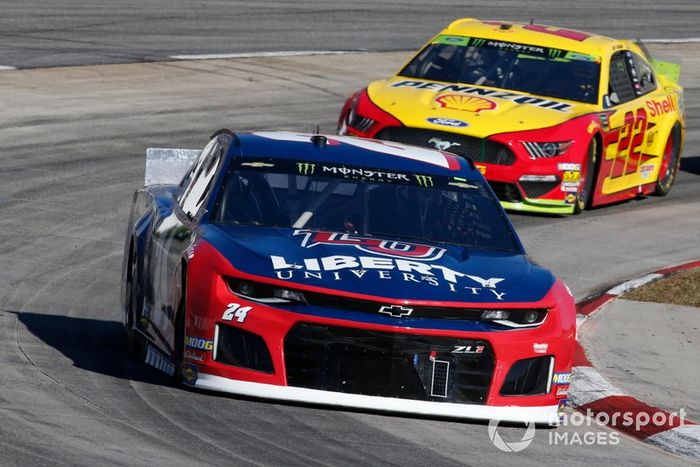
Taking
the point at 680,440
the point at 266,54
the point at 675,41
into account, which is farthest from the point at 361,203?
the point at 675,41

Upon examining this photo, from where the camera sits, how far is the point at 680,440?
25.2 ft

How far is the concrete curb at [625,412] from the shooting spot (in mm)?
7684

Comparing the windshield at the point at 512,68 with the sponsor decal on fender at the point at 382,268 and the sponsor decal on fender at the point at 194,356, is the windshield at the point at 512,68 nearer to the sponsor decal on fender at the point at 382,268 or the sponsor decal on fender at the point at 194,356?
the sponsor decal on fender at the point at 382,268

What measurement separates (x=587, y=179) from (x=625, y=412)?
6.77 meters

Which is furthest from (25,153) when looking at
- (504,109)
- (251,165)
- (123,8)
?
(123,8)

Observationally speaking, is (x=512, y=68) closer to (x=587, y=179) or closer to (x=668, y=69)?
(x=587, y=179)

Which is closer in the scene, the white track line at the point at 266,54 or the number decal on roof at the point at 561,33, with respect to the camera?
the number decal on roof at the point at 561,33

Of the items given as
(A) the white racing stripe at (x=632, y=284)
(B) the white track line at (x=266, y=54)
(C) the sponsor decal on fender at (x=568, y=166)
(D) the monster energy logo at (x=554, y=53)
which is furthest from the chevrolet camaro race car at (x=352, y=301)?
(B) the white track line at (x=266, y=54)

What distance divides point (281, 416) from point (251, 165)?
1772 millimetres

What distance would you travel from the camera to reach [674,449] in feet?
24.9

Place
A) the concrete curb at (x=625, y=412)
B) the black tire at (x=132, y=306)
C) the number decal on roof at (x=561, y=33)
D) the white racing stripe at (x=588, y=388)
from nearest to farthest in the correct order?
the concrete curb at (x=625, y=412), the white racing stripe at (x=588, y=388), the black tire at (x=132, y=306), the number decal on roof at (x=561, y=33)

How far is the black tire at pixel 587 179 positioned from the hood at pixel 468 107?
36cm

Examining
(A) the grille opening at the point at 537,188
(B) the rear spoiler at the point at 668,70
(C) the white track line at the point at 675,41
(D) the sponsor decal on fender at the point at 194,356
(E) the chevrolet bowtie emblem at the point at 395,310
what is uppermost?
(E) the chevrolet bowtie emblem at the point at 395,310

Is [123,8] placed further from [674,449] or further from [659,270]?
[674,449]
